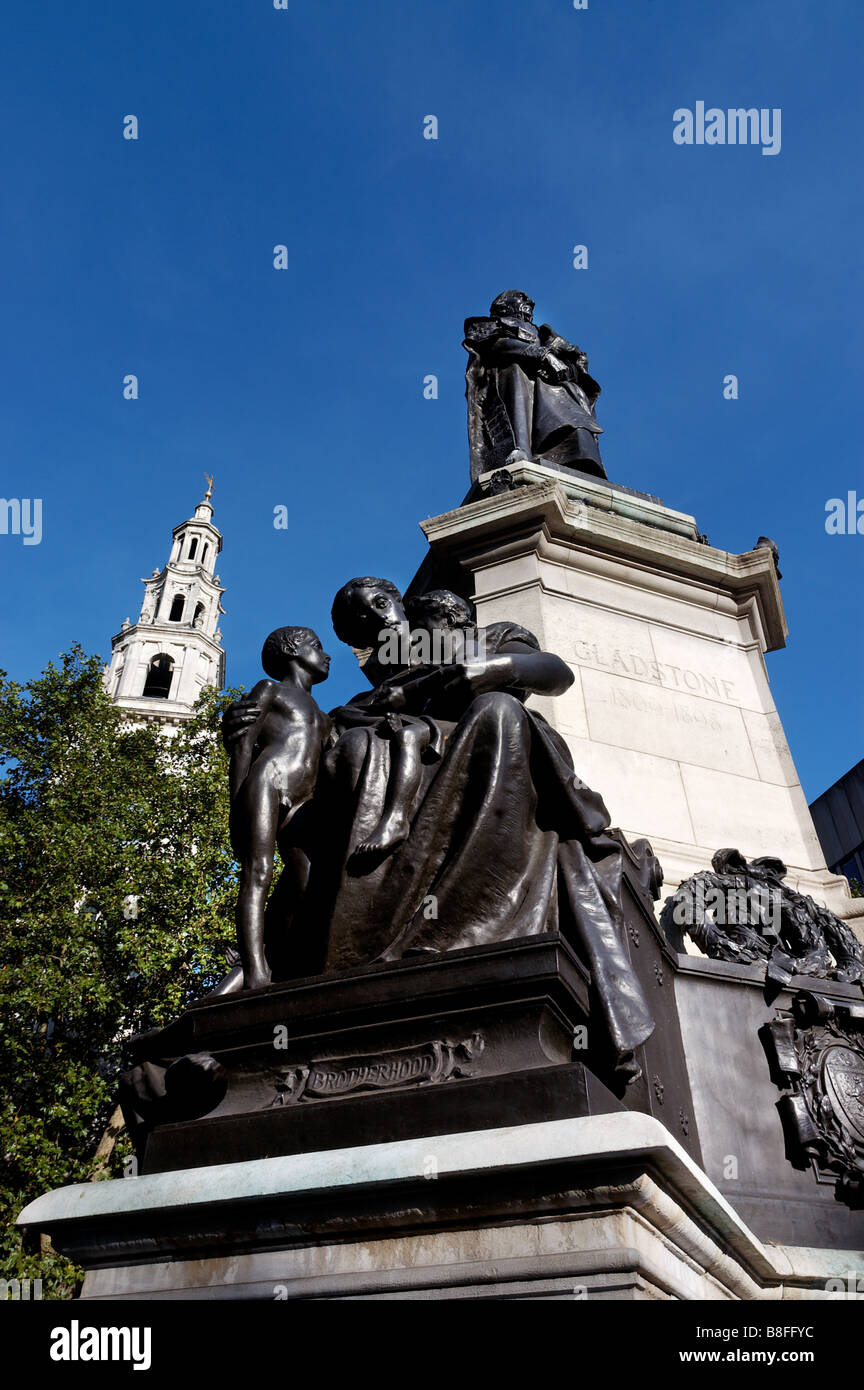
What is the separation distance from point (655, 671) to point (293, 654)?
2.91 meters

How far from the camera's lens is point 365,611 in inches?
218

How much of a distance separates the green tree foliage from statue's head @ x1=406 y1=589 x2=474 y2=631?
1274 cm

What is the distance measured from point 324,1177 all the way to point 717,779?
438cm

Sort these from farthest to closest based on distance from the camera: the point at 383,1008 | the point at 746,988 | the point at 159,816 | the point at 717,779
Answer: the point at 159,816 < the point at 717,779 < the point at 746,988 < the point at 383,1008

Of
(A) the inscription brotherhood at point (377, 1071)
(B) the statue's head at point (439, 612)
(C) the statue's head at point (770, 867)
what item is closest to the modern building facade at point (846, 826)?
(C) the statue's head at point (770, 867)

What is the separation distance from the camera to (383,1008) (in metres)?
3.64

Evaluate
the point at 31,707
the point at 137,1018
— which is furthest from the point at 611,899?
the point at 31,707

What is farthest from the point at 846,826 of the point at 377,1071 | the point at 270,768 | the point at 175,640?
the point at 175,640

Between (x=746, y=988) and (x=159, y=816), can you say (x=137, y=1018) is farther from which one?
(x=746, y=988)

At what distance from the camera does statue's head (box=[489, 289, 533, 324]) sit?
1089 centimetres

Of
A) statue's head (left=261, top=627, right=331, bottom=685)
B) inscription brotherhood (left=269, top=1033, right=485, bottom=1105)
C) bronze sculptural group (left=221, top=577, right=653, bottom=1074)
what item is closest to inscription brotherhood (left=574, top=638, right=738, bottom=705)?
bronze sculptural group (left=221, top=577, right=653, bottom=1074)

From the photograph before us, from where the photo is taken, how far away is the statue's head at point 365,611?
5.53m

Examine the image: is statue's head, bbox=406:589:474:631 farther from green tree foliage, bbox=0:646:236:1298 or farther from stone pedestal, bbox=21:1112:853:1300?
green tree foliage, bbox=0:646:236:1298

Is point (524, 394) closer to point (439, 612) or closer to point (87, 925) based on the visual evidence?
point (439, 612)
